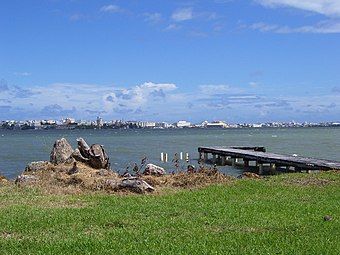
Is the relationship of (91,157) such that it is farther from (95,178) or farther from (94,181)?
(94,181)

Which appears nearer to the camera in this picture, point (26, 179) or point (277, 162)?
point (26, 179)

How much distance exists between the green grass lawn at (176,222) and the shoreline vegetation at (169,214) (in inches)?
0.8

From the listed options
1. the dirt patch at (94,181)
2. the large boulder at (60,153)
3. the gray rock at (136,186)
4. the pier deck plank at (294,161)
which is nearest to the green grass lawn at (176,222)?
the gray rock at (136,186)

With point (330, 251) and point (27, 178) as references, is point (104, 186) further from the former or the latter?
point (330, 251)

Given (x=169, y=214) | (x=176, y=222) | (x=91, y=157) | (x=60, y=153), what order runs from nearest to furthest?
(x=176, y=222) → (x=169, y=214) → (x=91, y=157) → (x=60, y=153)

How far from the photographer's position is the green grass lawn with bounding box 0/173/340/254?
36.1 feet

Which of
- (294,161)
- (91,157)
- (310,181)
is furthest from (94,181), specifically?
(294,161)

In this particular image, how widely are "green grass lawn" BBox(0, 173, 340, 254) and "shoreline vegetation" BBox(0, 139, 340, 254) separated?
2 cm

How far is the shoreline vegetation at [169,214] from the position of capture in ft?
36.6

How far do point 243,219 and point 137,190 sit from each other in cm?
646

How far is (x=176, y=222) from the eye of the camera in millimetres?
13695

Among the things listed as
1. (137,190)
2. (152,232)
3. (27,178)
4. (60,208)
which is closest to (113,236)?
(152,232)

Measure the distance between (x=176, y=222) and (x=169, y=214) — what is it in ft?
4.60

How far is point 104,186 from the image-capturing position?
2055 centimetres
